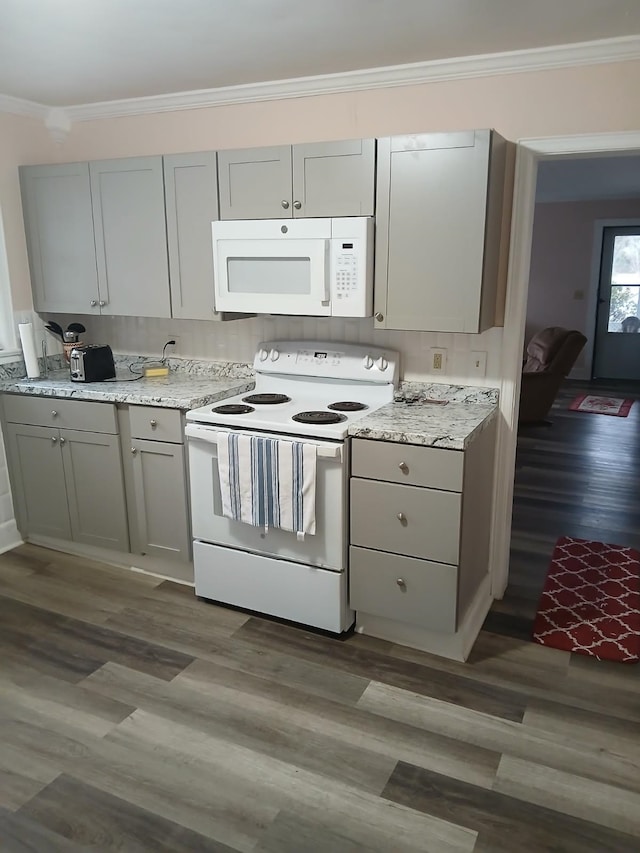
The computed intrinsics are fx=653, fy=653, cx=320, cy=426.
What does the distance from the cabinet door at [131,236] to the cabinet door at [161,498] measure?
2.35 ft

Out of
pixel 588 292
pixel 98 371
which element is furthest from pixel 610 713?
pixel 588 292

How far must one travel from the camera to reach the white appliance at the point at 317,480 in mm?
2633

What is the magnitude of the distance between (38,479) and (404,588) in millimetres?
2099

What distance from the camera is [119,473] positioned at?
325 cm

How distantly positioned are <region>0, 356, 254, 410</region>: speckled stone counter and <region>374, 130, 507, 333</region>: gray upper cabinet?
3.23 ft

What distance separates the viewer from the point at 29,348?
3.50m

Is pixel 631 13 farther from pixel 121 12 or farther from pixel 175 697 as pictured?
pixel 175 697

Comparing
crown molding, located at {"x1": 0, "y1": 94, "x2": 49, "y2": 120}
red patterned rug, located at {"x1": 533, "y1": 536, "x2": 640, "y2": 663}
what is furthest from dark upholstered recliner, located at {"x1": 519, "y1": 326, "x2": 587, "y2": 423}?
crown molding, located at {"x1": 0, "y1": 94, "x2": 49, "y2": 120}

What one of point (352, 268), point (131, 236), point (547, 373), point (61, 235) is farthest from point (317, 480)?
point (547, 373)

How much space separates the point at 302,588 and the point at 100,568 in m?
1.28

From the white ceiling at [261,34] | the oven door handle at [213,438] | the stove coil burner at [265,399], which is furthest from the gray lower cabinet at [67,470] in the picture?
the white ceiling at [261,34]

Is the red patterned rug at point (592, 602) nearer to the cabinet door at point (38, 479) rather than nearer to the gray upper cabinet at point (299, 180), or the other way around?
the gray upper cabinet at point (299, 180)

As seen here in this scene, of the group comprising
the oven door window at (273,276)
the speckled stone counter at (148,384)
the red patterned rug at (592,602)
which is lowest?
the red patterned rug at (592,602)

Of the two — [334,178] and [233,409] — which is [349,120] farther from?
[233,409]
